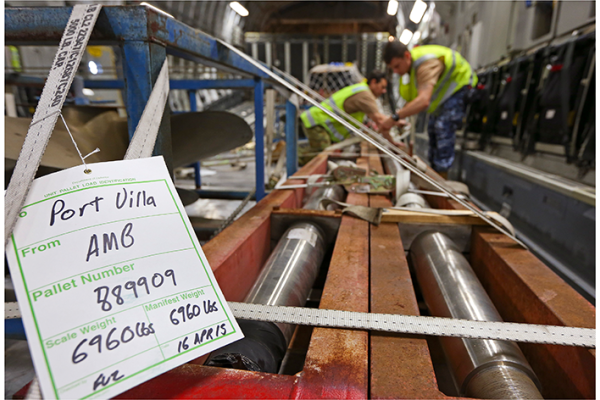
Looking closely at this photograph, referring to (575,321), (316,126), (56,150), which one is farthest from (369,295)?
(316,126)

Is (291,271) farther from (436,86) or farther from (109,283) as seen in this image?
(436,86)

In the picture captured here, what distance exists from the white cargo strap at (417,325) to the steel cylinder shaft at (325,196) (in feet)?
3.38

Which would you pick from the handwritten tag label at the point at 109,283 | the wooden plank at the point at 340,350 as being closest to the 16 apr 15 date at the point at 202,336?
the handwritten tag label at the point at 109,283

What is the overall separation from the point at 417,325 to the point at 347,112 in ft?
10.7

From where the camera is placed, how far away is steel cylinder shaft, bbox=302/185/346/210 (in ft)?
5.85

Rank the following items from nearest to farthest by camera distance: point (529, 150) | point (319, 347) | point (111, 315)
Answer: point (111, 315) → point (319, 347) → point (529, 150)

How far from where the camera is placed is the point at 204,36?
1059 mm

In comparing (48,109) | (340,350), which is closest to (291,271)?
(340,350)

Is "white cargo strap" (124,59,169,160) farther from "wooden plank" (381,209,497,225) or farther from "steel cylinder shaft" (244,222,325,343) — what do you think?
"wooden plank" (381,209,497,225)

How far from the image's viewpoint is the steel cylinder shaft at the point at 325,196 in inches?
70.2

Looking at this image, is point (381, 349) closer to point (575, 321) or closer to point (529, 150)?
point (575, 321)

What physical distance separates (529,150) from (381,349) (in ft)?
13.0

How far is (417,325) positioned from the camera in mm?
664

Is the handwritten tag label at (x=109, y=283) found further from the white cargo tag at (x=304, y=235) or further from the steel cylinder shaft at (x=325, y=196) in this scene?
the steel cylinder shaft at (x=325, y=196)
